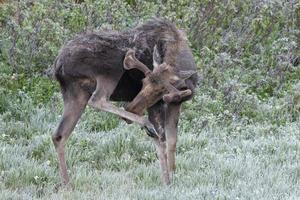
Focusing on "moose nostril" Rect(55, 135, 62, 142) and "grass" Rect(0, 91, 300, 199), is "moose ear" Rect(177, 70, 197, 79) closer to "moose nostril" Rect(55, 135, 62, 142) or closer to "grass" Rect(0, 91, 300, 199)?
"grass" Rect(0, 91, 300, 199)

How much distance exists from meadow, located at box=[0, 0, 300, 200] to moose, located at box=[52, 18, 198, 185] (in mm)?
461

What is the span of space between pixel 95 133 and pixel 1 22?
3472mm

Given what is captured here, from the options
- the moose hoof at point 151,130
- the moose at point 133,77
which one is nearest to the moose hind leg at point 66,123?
the moose at point 133,77

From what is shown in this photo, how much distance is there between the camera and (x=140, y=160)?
8945 mm

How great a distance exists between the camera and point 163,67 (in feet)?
25.0

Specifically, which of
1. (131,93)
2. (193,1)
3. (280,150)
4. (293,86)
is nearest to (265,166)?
(280,150)

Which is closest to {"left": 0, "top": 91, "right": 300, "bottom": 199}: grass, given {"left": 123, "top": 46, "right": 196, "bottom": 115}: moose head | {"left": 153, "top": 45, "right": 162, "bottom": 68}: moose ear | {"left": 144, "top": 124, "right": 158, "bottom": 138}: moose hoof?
{"left": 144, "top": 124, "right": 158, "bottom": 138}: moose hoof

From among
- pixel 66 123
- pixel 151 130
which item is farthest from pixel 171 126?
pixel 66 123

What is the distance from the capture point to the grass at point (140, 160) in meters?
7.67

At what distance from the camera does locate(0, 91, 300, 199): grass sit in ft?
25.2

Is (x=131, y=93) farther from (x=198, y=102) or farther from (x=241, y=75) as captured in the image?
(x=241, y=75)

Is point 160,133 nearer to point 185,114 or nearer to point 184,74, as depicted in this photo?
point 184,74

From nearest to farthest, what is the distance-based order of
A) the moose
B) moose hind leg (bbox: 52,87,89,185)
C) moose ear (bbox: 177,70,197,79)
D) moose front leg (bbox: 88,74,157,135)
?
moose front leg (bbox: 88,74,157,135) < the moose < moose ear (bbox: 177,70,197,79) < moose hind leg (bbox: 52,87,89,185)

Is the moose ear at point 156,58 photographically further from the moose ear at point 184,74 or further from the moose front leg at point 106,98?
the moose front leg at point 106,98
